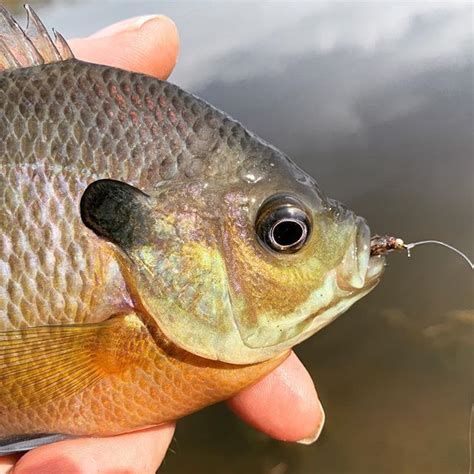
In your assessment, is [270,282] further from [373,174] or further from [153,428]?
[373,174]

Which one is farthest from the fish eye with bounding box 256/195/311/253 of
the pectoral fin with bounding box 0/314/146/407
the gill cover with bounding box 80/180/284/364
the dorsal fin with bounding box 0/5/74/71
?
the dorsal fin with bounding box 0/5/74/71

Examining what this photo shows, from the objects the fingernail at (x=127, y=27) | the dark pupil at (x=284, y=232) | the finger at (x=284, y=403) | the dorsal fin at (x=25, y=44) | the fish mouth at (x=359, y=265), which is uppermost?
the fingernail at (x=127, y=27)

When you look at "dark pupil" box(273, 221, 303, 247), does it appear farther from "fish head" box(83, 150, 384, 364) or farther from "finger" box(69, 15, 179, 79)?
"finger" box(69, 15, 179, 79)

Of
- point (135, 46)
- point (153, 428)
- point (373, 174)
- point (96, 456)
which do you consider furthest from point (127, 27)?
point (373, 174)

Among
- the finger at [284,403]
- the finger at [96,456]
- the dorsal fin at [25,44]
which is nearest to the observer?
the dorsal fin at [25,44]

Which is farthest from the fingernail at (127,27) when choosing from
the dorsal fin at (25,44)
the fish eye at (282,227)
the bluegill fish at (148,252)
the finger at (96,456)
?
the finger at (96,456)

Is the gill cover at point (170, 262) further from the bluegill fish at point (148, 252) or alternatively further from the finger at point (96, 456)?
the finger at point (96, 456)
